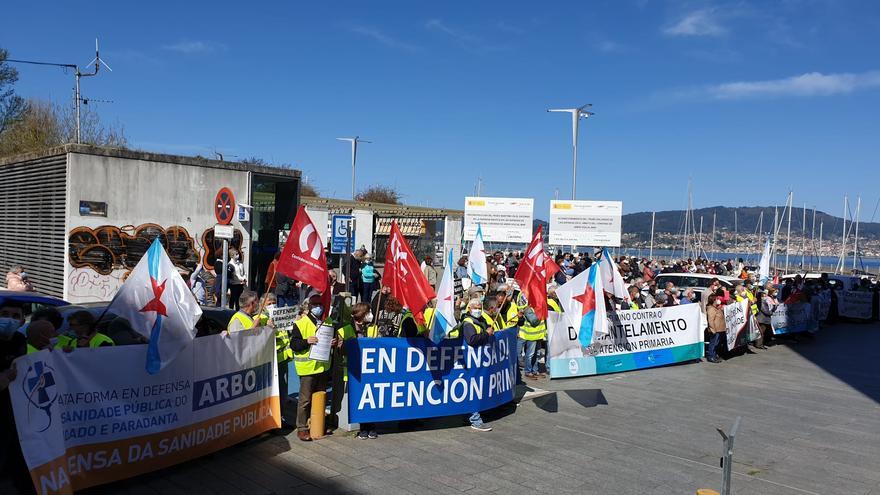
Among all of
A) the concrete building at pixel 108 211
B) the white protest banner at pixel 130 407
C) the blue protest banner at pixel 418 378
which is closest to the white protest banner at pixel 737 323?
the blue protest banner at pixel 418 378

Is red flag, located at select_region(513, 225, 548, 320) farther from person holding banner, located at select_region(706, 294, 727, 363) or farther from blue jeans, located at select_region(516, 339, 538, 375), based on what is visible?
person holding banner, located at select_region(706, 294, 727, 363)

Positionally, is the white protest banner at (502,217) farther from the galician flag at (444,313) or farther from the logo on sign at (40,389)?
the logo on sign at (40,389)

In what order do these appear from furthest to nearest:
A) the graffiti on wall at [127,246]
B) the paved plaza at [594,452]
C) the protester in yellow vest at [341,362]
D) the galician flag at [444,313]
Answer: the graffiti on wall at [127,246], the galician flag at [444,313], the protester in yellow vest at [341,362], the paved plaza at [594,452]

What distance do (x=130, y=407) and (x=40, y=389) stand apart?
1.06m

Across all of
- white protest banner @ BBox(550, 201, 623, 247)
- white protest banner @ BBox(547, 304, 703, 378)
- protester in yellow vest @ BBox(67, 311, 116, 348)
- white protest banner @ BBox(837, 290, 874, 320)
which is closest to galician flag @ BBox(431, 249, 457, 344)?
protester in yellow vest @ BBox(67, 311, 116, 348)

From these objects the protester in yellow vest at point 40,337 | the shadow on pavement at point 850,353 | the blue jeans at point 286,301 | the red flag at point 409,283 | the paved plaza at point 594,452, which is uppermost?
the red flag at point 409,283

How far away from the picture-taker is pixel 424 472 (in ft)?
24.3

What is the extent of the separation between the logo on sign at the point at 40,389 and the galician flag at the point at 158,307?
39.9 inches

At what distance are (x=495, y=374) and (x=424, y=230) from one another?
20813 millimetres

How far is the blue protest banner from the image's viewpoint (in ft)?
27.8

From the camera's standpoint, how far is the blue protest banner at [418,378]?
8.46 m

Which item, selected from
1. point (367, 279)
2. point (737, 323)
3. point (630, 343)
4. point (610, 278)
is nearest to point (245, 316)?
point (610, 278)

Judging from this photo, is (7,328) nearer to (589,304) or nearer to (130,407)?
(130,407)

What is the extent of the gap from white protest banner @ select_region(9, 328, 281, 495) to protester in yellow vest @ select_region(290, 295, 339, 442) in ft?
1.41
